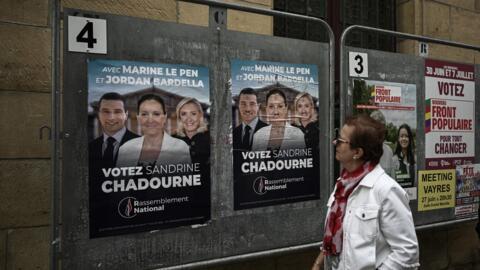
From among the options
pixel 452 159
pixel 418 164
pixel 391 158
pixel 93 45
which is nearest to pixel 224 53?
pixel 93 45

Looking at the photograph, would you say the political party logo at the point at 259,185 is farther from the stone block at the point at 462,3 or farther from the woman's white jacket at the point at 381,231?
the stone block at the point at 462,3

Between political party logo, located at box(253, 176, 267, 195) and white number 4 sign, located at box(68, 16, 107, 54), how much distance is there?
1.37 meters

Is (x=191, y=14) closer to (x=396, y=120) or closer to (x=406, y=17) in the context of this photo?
(x=396, y=120)

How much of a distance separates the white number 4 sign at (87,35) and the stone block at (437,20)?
470cm

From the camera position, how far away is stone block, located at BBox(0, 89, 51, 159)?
11.3 feet

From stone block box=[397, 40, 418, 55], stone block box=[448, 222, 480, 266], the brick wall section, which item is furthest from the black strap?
stone block box=[448, 222, 480, 266]

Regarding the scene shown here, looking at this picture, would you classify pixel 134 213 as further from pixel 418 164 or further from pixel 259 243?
pixel 418 164

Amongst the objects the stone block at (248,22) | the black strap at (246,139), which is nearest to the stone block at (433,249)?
the stone block at (248,22)

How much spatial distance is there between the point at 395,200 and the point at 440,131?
2.69 m

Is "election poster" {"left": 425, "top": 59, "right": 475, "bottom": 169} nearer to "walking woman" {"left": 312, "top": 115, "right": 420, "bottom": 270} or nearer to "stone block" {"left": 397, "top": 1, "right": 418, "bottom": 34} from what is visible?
"stone block" {"left": 397, "top": 1, "right": 418, "bottom": 34}

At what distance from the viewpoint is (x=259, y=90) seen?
356 cm

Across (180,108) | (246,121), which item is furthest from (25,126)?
(246,121)

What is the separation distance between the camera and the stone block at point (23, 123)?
346 centimetres

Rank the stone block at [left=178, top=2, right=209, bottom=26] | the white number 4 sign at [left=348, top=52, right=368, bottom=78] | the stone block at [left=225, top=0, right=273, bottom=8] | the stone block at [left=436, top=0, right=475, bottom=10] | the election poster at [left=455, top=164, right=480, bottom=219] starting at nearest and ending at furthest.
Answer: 1. the white number 4 sign at [left=348, top=52, right=368, bottom=78]
2. the stone block at [left=178, top=2, right=209, bottom=26]
3. the stone block at [left=225, top=0, right=273, bottom=8]
4. the election poster at [left=455, top=164, right=480, bottom=219]
5. the stone block at [left=436, top=0, right=475, bottom=10]
